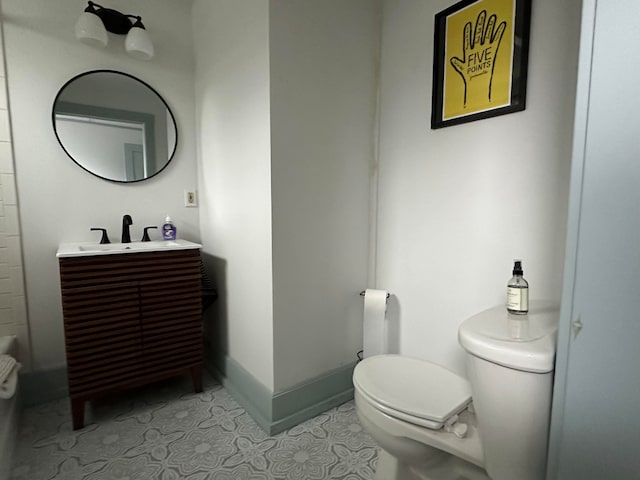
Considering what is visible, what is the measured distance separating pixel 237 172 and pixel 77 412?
54.1 inches

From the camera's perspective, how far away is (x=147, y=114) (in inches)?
78.8

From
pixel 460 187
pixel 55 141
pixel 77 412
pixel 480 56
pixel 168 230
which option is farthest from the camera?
pixel 168 230

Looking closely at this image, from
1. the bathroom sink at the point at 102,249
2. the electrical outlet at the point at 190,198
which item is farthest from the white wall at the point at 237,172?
the bathroom sink at the point at 102,249

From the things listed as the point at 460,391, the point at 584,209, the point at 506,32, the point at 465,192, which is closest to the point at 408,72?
the point at 506,32

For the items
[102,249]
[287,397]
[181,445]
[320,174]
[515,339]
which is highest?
[320,174]

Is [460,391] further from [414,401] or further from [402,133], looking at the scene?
[402,133]

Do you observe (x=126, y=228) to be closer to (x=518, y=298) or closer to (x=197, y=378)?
(x=197, y=378)

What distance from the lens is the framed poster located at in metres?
1.18

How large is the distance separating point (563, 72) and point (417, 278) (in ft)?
3.20

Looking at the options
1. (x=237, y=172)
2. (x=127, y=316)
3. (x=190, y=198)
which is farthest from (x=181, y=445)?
(x=190, y=198)

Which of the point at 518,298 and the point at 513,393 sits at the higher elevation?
the point at 518,298

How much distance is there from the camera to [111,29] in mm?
1843

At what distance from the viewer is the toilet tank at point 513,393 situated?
0.78 metres

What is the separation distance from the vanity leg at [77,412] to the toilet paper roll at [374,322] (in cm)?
139
